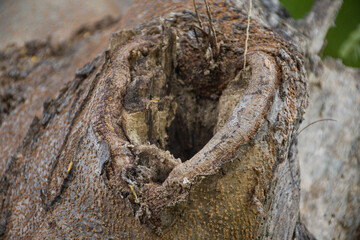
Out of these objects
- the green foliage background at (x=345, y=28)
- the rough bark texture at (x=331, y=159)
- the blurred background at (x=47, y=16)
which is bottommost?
the green foliage background at (x=345, y=28)

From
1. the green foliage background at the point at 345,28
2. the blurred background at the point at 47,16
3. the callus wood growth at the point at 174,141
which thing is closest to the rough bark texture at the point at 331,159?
the callus wood growth at the point at 174,141

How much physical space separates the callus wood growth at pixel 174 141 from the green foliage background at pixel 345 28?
2.44 meters

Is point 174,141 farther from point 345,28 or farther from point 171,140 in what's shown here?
point 345,28

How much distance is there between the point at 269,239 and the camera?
765mm

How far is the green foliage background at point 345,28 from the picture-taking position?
10.2 feet

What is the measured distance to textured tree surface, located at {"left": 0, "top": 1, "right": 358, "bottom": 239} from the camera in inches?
25.8

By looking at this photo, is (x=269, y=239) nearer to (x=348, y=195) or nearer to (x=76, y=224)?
(x=76, y=224)

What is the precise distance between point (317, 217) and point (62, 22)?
1.49 m

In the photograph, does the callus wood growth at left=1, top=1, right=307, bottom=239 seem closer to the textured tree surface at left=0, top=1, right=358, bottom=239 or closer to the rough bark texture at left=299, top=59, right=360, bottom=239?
the textured tree surface at left=0, top=1, right=358, bottom=239

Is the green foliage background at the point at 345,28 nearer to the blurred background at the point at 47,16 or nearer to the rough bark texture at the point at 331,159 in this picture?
the rough bark texture at the point at 331,159

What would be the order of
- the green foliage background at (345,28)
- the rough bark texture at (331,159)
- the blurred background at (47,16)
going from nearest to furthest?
the rough bark texture at (331,159)
the blurred background at (47,16)
the green foliage background at (345,28)

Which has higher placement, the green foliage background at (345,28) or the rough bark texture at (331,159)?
the rough bark texture at (331,159)

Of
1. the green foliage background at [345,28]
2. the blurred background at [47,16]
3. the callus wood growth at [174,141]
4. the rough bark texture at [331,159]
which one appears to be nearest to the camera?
the callus wood growth at [174,141]

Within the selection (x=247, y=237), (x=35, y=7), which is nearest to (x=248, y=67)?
(x=247, y=237)
